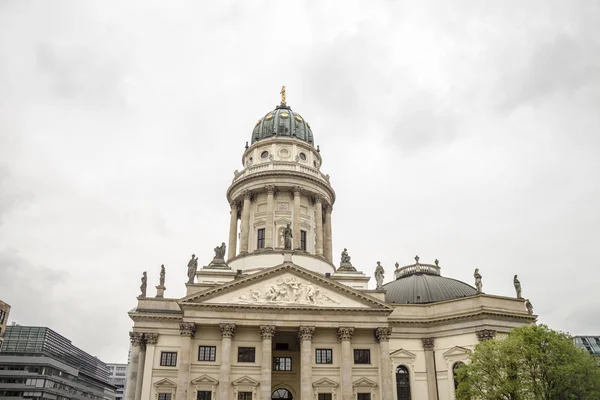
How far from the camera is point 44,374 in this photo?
93.4 meters

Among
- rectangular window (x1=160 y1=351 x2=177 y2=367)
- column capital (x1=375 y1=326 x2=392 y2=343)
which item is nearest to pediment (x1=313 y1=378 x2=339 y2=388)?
column capital (x1=375 y1=326 x2=392 y2=343)

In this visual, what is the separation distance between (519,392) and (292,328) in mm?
18582

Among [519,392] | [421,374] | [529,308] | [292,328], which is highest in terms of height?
[529,308]

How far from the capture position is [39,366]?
306ft

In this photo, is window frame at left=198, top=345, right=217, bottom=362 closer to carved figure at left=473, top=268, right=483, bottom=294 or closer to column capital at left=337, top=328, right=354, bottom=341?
column capital at left=337, top=328, right=354, bottom=341

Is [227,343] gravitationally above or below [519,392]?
→ above

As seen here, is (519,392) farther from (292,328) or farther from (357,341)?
(292,328)

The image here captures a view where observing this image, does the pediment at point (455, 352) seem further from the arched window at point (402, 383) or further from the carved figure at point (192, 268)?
the carved figure at point (192, 268)

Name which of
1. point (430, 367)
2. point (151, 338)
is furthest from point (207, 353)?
point (430, 367)

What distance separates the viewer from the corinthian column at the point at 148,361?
43.9 m

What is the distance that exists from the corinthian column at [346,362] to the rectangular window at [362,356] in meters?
1.13

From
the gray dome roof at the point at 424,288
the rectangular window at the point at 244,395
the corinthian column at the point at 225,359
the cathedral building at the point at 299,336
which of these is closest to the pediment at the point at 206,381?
the cathedral building at the point at 299,336

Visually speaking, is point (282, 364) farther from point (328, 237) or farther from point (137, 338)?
point (328, 237)

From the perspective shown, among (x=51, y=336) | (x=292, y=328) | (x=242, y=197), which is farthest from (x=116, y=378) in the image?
(x=292, y=328)
